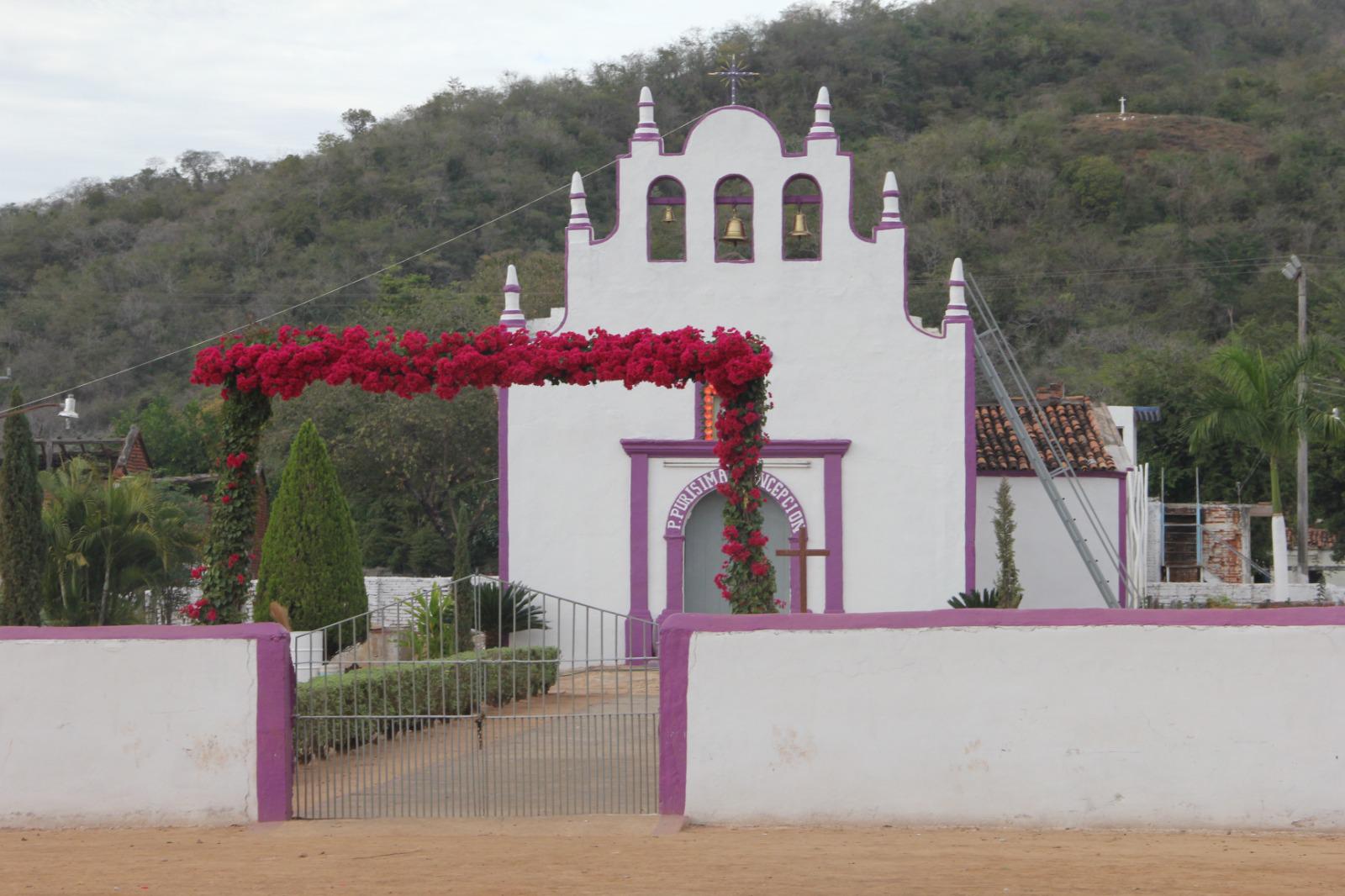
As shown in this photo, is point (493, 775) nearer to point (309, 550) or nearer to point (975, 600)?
point (975, 600)

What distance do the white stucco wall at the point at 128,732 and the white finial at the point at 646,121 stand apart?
11148 millimetres

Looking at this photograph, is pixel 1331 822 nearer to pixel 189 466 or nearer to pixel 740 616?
pixel 740 616

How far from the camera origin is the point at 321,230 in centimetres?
5181

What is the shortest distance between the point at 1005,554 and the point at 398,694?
10.4 metres

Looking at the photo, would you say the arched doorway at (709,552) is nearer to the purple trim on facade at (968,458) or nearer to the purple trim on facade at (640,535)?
the purple trim on facade at (640,535)

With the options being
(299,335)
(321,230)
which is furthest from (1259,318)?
(299,335)

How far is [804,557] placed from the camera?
19297 millimetres

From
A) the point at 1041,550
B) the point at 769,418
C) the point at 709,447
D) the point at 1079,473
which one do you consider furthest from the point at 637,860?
the point at 1079,473

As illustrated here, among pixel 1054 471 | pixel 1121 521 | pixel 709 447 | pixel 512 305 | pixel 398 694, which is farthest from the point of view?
pixel 1054 471

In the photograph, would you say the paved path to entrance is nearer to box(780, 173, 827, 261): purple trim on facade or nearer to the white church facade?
the white church facade

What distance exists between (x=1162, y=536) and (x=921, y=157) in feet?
78.7

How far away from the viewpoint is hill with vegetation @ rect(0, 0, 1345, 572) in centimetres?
3609

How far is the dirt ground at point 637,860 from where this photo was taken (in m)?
8.73

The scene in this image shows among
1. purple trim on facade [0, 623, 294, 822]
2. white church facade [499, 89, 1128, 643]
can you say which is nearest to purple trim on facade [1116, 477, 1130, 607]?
white church facade [499, 89, 1128, 643]
